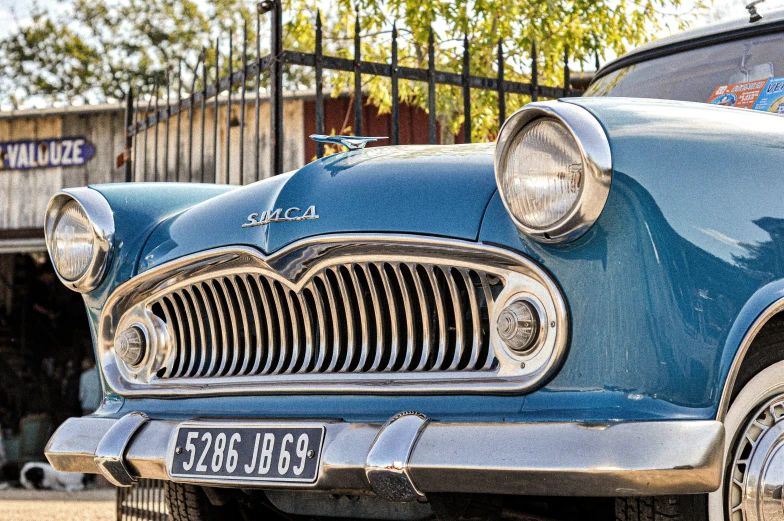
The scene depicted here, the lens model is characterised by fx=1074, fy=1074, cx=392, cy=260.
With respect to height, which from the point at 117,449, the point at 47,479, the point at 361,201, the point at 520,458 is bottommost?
the point at 47,479

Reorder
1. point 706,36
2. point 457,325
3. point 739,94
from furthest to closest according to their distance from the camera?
point 706,36 → point 739,94 → point 457,325

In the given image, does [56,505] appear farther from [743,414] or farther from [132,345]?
[743,414]

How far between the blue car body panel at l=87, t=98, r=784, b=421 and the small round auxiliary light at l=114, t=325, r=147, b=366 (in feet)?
2.55

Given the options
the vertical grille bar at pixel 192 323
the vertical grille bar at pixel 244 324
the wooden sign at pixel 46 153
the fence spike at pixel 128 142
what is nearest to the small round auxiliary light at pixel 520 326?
the vertical grille bar at pixel 244 324

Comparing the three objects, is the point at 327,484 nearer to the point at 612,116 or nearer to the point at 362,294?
the point at 362,294

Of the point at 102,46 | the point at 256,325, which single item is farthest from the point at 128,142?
the point at 102,46

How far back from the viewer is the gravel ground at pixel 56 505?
24.4 ft

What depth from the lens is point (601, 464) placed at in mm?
1975

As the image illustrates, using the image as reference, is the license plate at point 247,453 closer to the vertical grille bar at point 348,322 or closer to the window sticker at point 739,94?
the vertical grille bar at point 348,322

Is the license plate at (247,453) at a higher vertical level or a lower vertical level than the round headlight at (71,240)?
lower

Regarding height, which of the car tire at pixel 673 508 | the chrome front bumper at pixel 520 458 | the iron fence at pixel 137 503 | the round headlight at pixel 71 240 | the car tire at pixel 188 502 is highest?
the round headlight at pixel 71 240

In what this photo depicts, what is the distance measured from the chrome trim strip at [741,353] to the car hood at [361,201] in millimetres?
595

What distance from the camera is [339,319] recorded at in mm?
2584

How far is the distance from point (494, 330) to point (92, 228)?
4.81 ft
